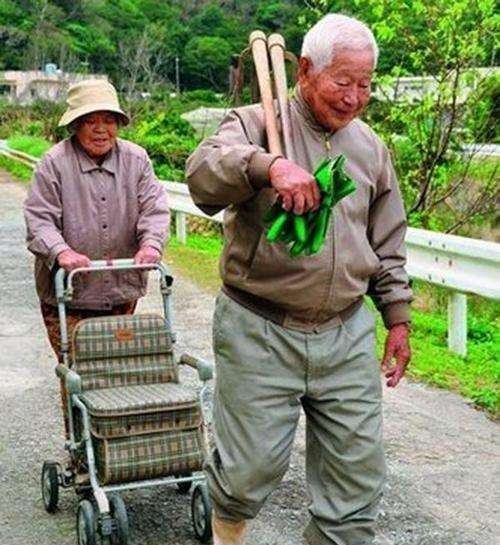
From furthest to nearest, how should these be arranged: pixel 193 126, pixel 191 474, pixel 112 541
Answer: pixel 193 126
pixel 191 474
pixel 112 541

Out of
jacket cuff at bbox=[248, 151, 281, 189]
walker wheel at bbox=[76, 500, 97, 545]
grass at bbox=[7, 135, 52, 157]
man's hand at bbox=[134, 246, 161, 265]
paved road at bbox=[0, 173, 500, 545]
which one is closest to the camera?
jacket cuff at bbox=[248, 151, 281, 189]

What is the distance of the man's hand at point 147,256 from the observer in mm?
4754

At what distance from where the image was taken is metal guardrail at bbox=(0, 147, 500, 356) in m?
6.79

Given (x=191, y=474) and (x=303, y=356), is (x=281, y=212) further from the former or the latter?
(x=191, y=474)

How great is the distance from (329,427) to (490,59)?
8627 mm

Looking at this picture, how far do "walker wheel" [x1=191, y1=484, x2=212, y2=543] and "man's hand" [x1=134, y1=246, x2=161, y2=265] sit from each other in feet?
3.33

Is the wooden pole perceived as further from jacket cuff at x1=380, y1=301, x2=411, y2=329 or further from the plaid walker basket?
the plaid walker basket

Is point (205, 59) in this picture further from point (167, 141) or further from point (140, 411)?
point (140, 411)

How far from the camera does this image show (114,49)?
8862 cm

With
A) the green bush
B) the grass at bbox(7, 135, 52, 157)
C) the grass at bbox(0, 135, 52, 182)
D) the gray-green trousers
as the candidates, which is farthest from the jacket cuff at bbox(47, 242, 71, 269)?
the grass at bbox(7, 135, 52, 157)

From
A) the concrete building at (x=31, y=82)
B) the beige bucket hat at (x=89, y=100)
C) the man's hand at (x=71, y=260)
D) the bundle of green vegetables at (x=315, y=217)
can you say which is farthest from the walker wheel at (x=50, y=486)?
the concrete building at (x=31, y=82)

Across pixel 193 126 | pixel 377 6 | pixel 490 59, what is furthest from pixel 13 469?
pixel 193 126

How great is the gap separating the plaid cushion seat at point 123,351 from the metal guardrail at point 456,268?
2.44 metres

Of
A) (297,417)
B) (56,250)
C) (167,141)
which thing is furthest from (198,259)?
(167,141)
